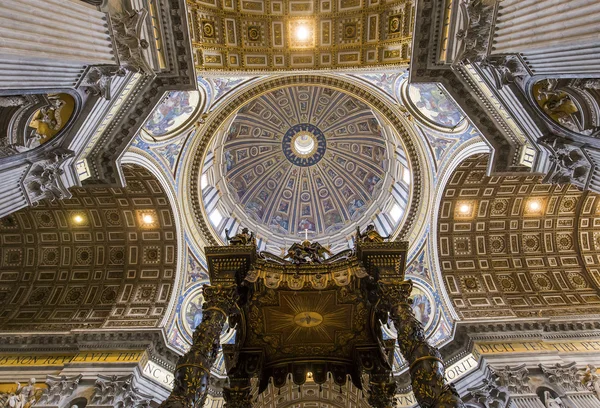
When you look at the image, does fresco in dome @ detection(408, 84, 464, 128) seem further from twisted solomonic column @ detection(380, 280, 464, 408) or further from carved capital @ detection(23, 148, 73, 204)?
carved capital @ detection(23, 148, 73, 204)

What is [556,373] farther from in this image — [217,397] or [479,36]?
[217,397]

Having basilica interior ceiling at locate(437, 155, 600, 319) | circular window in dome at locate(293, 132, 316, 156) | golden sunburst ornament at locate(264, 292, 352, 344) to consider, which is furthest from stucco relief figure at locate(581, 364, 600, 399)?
circular window in dome at locate(293, 132, 316, 156)

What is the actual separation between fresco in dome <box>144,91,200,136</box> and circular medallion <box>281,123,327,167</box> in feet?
39.0

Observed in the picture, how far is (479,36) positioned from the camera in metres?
7.53

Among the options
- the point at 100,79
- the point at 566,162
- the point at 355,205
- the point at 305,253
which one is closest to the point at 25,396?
the point at 305,253

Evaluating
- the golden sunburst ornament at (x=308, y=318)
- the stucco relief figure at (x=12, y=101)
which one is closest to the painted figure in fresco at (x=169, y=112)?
the stucco relief figure at (x=12, y=101)

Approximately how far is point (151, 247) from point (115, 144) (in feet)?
22.5

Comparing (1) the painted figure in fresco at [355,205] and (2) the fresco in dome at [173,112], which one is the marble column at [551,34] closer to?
(2) the fresco in dome at [173,112]

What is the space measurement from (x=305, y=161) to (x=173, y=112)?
13.6 metres

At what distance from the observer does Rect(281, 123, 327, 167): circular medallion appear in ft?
86.2

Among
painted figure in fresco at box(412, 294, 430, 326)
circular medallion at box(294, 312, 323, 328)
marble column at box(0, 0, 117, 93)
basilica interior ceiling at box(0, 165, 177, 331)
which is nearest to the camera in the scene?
marble column at box(0, 0, 117, 93)

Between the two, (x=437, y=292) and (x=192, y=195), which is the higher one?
(x=192, y=195)

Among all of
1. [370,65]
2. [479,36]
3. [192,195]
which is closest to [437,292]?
[370,65]

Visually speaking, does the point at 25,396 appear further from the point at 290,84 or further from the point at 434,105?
the point at 434,105
